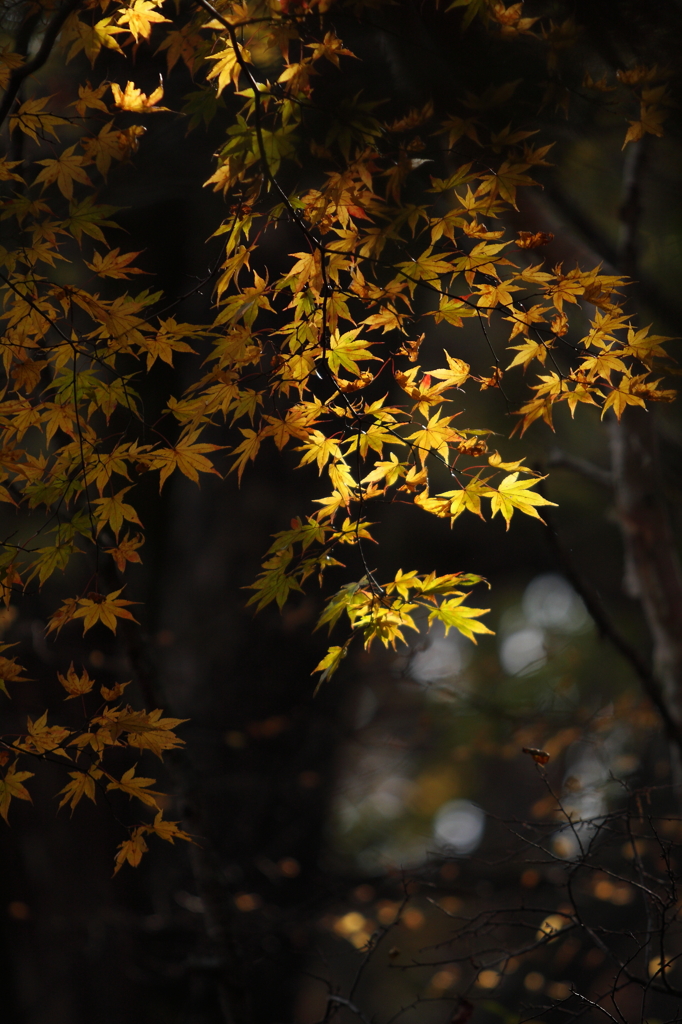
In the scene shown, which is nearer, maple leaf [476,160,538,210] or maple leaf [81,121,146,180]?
maple leaf [476,160,538,210]

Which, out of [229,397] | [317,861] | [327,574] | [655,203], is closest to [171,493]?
[327,574]

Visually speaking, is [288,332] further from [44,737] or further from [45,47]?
[44,737]

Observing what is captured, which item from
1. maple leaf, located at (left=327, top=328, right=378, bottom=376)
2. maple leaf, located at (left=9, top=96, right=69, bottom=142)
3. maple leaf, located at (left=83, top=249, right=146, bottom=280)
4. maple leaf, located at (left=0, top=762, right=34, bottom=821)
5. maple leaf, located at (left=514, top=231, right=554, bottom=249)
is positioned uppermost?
maple leaf, located at (left=9, top=96, right=69, bottom=142)

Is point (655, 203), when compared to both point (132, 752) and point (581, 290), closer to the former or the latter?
point (581, 290)

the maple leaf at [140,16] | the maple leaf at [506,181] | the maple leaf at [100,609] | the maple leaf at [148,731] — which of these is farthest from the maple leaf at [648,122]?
the maple leaf at [148,731]

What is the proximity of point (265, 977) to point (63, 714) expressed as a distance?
195 centimetres

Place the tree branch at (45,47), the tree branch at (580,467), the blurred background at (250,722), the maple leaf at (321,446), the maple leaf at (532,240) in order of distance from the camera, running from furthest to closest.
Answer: the blurred background at (250,722), the tree branch at (580,467), the maple leaf at (321,446), the maple leaf at (532,240), the tree branch at (45,47)

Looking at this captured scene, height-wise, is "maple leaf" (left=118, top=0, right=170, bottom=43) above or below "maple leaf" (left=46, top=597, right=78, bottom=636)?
above

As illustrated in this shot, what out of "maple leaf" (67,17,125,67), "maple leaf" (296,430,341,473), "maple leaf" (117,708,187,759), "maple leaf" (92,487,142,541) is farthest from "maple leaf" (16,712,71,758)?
"maple leaf" (67,17,125,67)

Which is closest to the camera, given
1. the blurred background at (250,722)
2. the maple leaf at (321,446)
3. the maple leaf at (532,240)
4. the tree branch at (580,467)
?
the maple leaf at (532,240)

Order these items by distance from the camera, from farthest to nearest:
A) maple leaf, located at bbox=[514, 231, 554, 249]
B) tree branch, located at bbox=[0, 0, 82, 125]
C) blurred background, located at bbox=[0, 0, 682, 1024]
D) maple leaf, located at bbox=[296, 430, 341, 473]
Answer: blurred background, located at bbox=[0, 0, 682, 1024] < maple leaf, located at bbox=[296, 430, 341, 473] < maple leaf, located at bbox=[514, 231, 554, 249] < tree branch, located at bbox=[0, 0, 82, 125]

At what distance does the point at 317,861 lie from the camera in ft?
12.9

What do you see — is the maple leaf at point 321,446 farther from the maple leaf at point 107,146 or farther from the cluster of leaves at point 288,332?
the maple leaf at point 107,146

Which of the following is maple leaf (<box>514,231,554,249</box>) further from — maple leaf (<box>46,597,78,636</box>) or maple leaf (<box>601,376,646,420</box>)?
maple leaf (<box>46,597,78,636</box>)
